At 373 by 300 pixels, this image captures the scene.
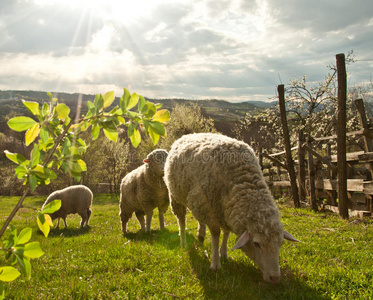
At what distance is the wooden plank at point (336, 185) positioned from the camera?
805cm

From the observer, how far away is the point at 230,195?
3.88m

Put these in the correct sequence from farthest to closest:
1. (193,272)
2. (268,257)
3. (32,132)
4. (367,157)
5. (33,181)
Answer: (367,157) < (193,272) < (268,257) < (32,132) < (33,181)

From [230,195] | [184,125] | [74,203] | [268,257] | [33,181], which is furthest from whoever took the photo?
[184,125]

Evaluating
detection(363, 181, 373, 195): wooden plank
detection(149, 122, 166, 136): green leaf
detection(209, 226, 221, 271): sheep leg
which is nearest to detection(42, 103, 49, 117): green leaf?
detection(149, 122, 166, 136): green leaf

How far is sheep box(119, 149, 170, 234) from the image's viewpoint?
23.5ft

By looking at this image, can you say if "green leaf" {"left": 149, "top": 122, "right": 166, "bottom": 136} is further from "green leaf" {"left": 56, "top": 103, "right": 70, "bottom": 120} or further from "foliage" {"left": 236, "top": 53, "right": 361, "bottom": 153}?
"foliage" {"left": 236, "top": 53, "right": 361, "bottom": 153}

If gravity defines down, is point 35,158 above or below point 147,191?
above

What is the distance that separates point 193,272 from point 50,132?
3638 mm

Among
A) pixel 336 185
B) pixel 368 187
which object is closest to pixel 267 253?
pixel 368 187

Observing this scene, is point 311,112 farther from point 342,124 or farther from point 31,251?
point 31,251

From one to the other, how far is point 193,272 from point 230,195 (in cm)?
144

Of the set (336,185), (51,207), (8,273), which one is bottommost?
(336,185)

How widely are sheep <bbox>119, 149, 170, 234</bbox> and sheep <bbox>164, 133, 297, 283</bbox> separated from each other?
2.08m

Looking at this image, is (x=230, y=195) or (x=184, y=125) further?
(x=184, y=125)
